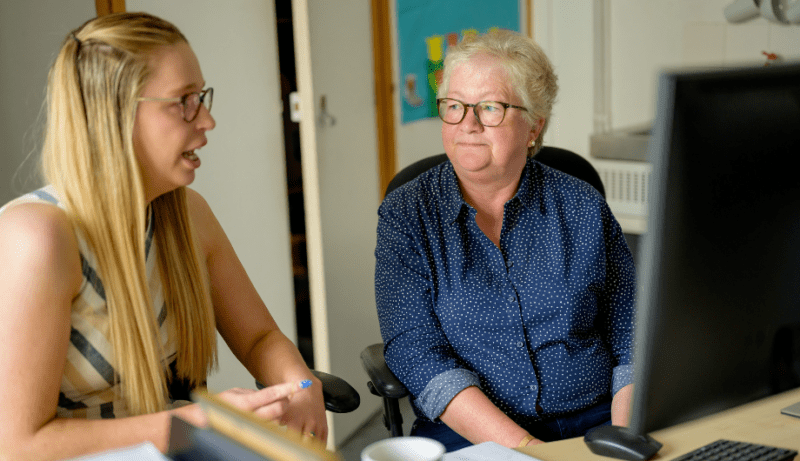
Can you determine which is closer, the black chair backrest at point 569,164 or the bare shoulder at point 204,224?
the bare shoulder at point 204,224

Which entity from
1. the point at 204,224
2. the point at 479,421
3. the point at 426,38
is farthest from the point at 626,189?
the point at 204,224

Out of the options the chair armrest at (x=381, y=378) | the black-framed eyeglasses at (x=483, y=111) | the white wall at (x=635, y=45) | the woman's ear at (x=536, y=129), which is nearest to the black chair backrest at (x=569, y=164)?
the woman's ear at (x=536, y=129)

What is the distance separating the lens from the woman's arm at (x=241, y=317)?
54.6 inches

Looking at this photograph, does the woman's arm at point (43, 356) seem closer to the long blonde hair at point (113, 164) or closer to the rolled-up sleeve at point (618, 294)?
the long blonde hair at point (113, 164)

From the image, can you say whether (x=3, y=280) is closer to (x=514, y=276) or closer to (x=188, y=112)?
(x=188, y=112)

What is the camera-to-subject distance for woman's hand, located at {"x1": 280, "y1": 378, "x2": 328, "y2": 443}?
4.09 feet

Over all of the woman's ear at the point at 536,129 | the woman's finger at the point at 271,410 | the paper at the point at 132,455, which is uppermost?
the woman's ear at the point at 536,129

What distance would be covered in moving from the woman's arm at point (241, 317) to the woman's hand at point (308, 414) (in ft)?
0.13

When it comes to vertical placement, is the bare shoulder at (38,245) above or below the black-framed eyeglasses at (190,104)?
below

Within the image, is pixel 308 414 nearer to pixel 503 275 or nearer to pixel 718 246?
pixel 503 275

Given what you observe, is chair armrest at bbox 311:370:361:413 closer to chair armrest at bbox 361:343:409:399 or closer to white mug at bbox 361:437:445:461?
chair armrest at bbox 361:343:409:399

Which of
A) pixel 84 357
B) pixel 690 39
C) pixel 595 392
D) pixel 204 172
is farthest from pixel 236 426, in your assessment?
pixel 690 39

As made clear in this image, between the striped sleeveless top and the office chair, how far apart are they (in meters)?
0.48

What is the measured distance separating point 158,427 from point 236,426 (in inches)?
16.3
